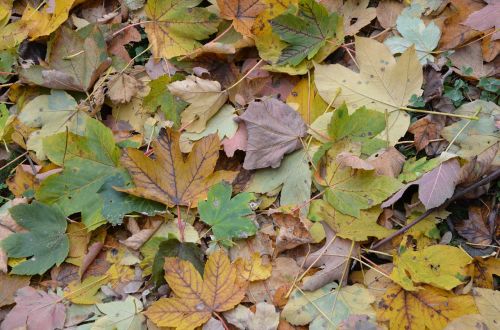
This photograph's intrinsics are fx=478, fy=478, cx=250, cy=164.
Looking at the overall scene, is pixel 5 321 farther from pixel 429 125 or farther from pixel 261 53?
pixel 429 125

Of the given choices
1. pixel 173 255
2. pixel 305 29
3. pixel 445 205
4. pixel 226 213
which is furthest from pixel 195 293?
pixel 305 29

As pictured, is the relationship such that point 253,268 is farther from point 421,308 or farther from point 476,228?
Answer: point 476,228

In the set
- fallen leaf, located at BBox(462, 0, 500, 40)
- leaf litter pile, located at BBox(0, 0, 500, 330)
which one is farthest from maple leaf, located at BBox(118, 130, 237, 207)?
fallen leaf, located at BBox(462, 0, 500, 40)

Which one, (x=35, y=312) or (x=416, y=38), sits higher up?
(x=416, y=38)

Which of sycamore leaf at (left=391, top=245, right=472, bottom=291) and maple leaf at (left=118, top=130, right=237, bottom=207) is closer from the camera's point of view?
sycamore leaf at (left=391, top=245, right=472, bottom=291)

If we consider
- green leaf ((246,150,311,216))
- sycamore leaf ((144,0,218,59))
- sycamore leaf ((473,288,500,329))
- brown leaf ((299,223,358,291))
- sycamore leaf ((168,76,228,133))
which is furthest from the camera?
sycamore leaf ((144,0,218,59))

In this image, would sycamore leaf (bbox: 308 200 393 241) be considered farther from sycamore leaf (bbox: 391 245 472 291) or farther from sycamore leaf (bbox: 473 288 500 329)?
sycamore leaf (bbox: 473 288 500 329)
